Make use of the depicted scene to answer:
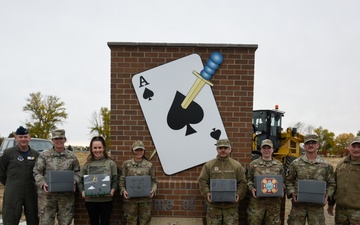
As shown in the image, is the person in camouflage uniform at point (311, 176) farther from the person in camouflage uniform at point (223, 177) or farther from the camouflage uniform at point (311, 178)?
the person in camouflage uniform at point (223, 177)

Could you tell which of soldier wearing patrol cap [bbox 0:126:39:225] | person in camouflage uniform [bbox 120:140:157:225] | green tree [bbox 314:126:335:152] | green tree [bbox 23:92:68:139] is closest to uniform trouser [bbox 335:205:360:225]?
person in camouflage uniform [bbox 120:140:157:225]

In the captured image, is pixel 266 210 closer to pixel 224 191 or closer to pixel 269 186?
pixel 269 186

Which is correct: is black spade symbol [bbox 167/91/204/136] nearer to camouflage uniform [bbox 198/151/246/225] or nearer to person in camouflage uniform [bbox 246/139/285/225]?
camouflage uniform [bbox 198/151/246/225]

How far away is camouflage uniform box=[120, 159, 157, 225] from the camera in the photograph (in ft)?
15.0

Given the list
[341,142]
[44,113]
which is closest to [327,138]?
[341,142]

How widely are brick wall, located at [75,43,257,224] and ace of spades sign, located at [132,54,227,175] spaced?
0.10m

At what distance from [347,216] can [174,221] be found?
237 centimetres

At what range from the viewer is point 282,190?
4414mm

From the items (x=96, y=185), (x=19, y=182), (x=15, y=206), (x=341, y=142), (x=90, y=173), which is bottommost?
(x=341, y=142)

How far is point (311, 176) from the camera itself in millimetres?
4398

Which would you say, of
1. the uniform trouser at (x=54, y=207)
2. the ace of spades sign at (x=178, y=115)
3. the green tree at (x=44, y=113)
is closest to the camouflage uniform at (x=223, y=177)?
the ace of spades sign at (x=178, y=115)

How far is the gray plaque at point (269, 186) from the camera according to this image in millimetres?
4363

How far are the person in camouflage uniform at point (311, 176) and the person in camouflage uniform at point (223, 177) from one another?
693 mm

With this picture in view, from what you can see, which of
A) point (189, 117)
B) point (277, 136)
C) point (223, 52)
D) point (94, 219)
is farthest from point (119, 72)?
point (277, 136)
